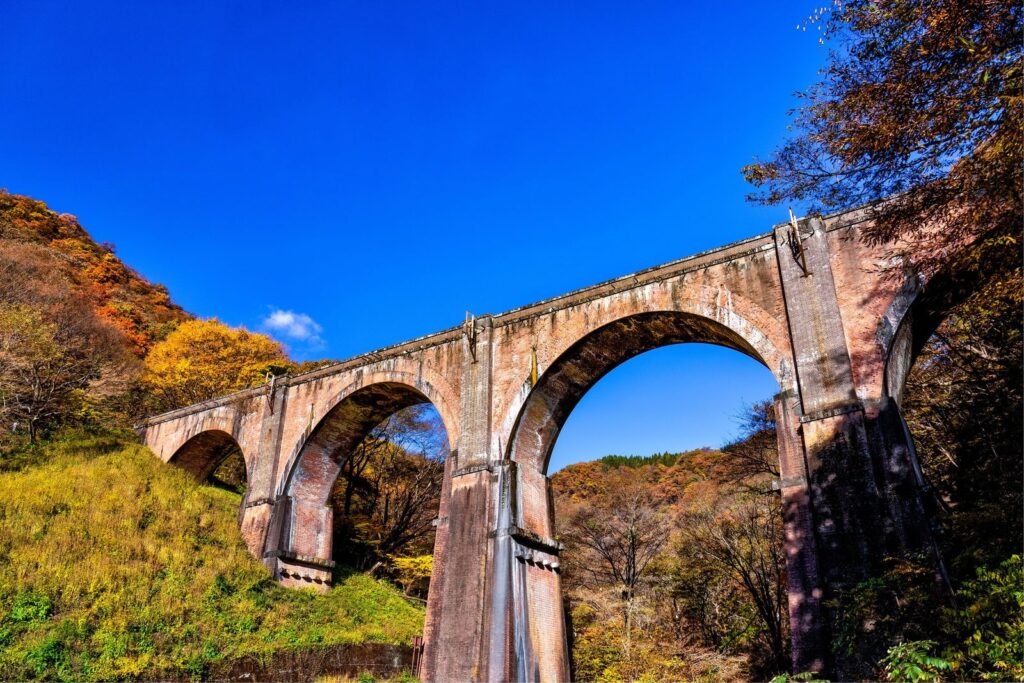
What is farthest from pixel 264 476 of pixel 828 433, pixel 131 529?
pixel 828 433

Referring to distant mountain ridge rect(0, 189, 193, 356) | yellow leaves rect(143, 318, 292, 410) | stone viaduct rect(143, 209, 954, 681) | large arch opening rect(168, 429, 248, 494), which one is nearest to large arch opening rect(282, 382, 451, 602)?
stone viaduct rect(143, 209, 954, 681)

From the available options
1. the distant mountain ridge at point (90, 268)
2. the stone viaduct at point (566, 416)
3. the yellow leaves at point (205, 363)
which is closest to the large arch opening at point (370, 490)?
the stone viaduct at point (566, 416)

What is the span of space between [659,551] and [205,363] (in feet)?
63.7

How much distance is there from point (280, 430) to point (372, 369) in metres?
3.43

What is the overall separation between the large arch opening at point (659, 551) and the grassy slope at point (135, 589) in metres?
4.83

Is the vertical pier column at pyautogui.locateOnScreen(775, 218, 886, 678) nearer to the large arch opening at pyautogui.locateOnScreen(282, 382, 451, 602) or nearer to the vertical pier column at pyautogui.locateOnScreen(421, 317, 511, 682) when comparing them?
the vertical pier column at pyautogui.locateOnScreen(421, 317, 511, 682)

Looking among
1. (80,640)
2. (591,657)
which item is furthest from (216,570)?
(591,657)

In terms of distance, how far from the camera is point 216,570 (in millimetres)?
14875

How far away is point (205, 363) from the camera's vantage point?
28734 mm

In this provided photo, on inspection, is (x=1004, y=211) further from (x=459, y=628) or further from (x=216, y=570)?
(x=216, y=570)

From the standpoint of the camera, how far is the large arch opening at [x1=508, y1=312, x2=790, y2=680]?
1341 cm

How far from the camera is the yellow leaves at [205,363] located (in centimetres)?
2722

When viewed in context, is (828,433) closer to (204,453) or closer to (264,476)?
(264,476)

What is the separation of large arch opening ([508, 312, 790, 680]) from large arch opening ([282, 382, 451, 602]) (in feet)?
11.3
